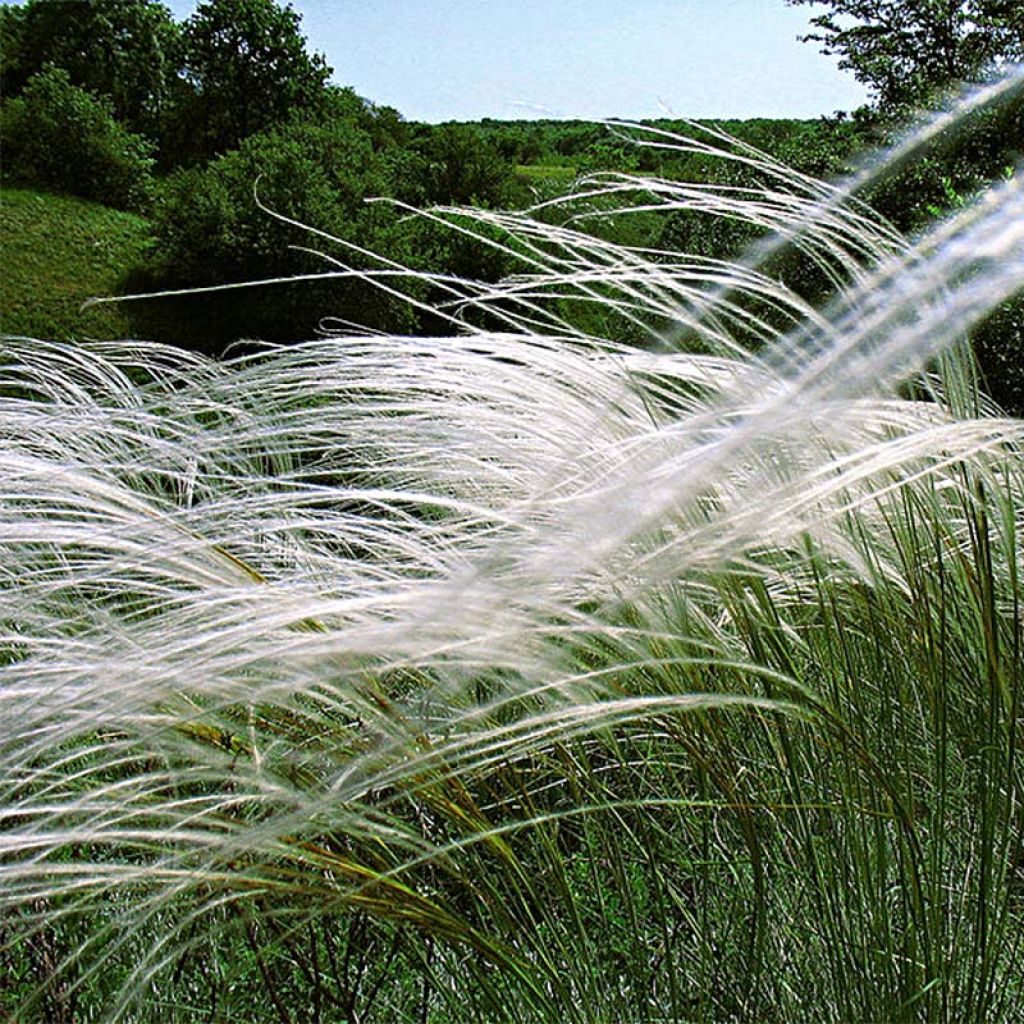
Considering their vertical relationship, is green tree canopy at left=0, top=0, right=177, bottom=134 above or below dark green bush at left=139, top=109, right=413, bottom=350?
above

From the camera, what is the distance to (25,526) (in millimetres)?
1021

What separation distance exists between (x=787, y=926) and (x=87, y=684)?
0.73 metres

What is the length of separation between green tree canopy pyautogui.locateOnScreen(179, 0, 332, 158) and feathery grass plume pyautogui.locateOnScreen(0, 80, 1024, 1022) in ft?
55.9

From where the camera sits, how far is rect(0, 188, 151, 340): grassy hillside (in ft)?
37.7

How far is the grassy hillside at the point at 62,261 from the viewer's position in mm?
11477

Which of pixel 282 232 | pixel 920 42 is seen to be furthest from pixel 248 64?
pixel 920 42

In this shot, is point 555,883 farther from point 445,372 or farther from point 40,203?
point 40,203

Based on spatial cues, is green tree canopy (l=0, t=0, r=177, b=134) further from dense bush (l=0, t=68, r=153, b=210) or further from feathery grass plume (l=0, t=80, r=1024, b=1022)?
feathery grass plume (l=0, t=80, r=1024, b=1022)

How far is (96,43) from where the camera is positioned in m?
18.1

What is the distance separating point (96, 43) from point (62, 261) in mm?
6905

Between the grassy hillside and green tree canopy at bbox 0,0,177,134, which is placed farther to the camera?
green tree canopy at bbox 0,0,177,134

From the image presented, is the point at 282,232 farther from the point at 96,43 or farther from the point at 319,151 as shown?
the point at 96,43

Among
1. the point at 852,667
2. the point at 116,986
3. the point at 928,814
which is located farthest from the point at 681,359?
the point at 116,986

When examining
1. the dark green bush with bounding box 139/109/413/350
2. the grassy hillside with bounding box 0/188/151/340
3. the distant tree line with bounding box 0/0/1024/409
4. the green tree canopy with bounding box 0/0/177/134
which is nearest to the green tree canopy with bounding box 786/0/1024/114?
the distant tree line with bounding box 0/0/1024/409
